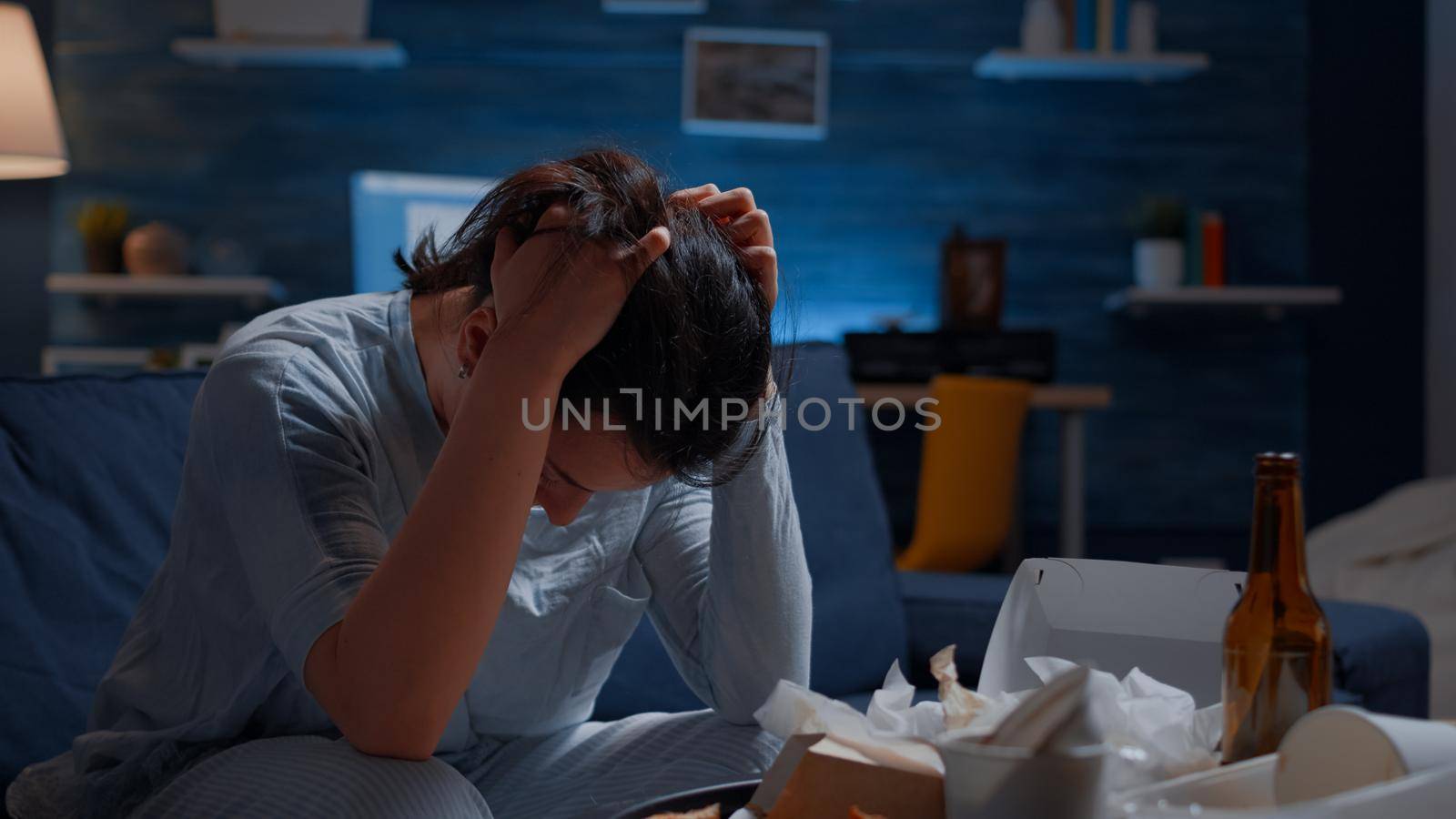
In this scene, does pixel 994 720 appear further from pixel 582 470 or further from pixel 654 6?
pixel 654 6

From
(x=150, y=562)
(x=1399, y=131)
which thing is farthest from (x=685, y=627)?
(x=1399, y=131)

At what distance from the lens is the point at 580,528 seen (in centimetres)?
116

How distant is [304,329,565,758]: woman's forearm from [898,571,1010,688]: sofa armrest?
89 centimetres

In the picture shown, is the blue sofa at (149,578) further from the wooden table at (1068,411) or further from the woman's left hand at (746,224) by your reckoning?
the wooden table at (1068,411)

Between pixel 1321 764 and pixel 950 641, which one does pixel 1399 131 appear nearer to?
pixel 950 641

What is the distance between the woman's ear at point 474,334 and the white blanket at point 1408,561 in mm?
1761

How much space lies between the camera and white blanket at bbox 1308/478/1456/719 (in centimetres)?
212

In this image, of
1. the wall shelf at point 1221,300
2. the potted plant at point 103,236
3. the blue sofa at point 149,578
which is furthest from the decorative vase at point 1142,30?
the potted plant at point 103,236

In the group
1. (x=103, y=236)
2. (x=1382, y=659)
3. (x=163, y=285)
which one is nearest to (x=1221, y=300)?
(x=1382, y=659)

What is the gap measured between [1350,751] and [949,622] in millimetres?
1083

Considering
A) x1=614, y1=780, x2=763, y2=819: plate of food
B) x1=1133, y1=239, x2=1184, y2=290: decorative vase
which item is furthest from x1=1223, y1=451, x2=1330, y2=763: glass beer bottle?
x1=1133, y1=239, x2=1184, y2=290: decorative vase

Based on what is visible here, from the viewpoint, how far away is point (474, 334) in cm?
91

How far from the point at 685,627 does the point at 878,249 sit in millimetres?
3244

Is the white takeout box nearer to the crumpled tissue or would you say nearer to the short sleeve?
the crumpled tissue
